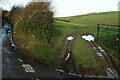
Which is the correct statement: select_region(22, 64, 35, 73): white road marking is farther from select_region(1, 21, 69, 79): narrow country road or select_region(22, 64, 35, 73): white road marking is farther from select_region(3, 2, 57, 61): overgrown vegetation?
select_region(3, 2, 57, 61): overgrown vegetation

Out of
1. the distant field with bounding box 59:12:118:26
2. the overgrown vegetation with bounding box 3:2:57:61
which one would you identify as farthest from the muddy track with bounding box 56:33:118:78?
the distant field with bounding box 59:12:118:26

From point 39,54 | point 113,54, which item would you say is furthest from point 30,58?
point 113,54

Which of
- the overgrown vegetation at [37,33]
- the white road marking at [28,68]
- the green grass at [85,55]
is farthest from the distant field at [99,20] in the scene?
the white road marking at [28,68]

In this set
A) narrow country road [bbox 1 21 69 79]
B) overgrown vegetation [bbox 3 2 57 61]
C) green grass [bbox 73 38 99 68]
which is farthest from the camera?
overgrown vegetation [bbox 3 2 57 61]

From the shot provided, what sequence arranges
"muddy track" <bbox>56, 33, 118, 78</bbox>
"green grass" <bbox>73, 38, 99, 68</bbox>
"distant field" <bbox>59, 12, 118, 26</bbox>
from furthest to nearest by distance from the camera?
1. "distant field" <bbox>59, 12, 118, 26</bbox>
2. "green grass" <bbox>73, 38, 99, 68</bbox>
3. "muddy track" <bbox>56, 33, 118, 78</bbox>

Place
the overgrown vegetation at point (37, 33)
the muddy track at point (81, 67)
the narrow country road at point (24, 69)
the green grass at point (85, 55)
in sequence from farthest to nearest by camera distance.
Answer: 1. the overgrown vegetation at point (37, 33)
2. the green grass at point (85, 55)
3. the muddy track at point (81, 67)
4. the narrow country road at point (24, 69)

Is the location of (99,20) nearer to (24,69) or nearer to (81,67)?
(81,67)

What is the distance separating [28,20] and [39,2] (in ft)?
12.0

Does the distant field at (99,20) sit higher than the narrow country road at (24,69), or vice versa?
the distant field at (99,20)

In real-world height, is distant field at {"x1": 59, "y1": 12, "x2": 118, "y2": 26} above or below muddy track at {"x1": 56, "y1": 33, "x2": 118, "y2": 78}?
above

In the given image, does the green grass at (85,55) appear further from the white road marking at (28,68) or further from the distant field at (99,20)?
the distant field at (99,20)

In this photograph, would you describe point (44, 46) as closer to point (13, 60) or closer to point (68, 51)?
point (68, 51)

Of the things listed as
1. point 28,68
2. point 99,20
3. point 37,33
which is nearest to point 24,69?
point 28,68

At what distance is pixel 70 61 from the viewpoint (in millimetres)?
8930
